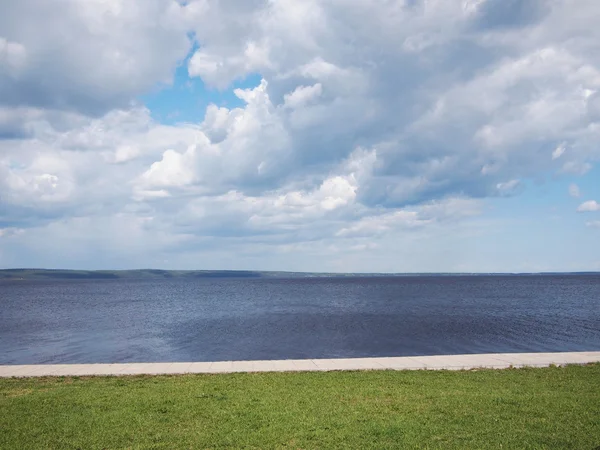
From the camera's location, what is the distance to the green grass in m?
9.25

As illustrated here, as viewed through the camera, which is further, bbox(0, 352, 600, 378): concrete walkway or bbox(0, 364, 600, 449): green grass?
bbox(0, 352, 600, 378): concrete walkway

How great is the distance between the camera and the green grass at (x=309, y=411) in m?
9.25

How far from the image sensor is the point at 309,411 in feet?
36.9

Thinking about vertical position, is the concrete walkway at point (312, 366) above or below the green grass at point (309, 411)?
below

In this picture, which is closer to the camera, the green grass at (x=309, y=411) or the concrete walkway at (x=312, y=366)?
the green grass at (x=309, y=411)

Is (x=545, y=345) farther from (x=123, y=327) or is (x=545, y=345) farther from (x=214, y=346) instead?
(x=123, y=327)

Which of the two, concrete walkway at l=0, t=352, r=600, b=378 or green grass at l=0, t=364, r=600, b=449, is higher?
green grass at l=0, t=364, r=600, b=449

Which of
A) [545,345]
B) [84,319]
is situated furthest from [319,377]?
[84,319]

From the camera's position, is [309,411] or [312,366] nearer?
[309,411]

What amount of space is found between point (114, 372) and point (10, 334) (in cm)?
2963

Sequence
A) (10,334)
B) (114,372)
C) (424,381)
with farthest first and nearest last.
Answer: (10,334)
(114,372)
(424,381)

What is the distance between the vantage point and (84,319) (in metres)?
55.1

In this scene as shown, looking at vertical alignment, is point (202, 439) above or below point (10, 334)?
above

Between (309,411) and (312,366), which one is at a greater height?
(309,411)
